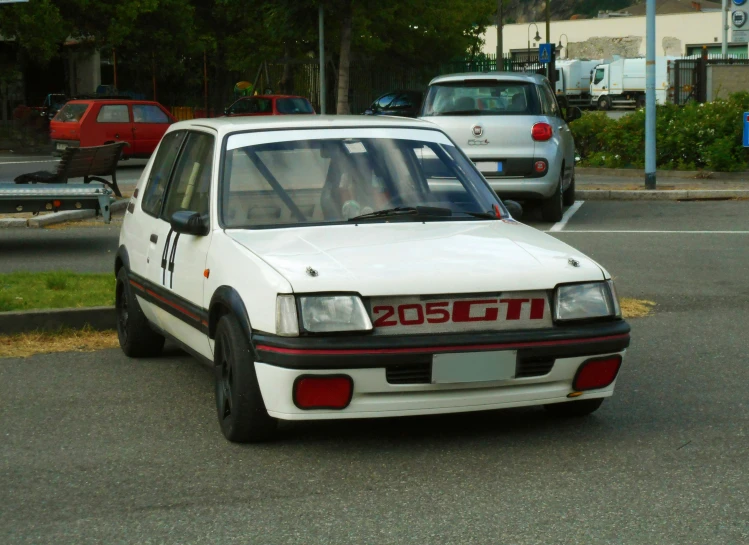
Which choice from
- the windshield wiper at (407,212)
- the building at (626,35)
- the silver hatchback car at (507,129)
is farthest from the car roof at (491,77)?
the building at (626,35)

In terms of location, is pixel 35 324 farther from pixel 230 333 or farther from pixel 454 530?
pixel 454 530

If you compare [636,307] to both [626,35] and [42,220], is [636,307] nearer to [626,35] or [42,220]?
[42,220]

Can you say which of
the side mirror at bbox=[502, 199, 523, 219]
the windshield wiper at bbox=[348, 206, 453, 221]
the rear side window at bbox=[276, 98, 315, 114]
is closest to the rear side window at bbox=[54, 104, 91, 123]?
the rear side window at bbox=[276, 98, 315, 114]

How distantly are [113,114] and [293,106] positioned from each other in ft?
21.7

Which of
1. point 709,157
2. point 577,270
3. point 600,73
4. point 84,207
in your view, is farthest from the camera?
point 600,73

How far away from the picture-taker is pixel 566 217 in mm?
16406

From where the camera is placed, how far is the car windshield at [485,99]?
1531 cm

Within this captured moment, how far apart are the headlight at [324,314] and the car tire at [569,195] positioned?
12923mm

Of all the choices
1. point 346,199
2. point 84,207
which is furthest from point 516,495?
point 84,207

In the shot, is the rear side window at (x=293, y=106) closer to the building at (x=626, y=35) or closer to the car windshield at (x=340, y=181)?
Result: the car windshield at (x=340, y=181)

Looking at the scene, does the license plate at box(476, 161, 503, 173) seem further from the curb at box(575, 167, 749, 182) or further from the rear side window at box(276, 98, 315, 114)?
the rear side window at box(276, 98, 315, 114)

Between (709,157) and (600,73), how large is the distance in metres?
52.7

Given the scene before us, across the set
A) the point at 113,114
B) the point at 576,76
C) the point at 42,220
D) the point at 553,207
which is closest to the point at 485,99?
the point at 553,207

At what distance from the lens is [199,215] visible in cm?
592
